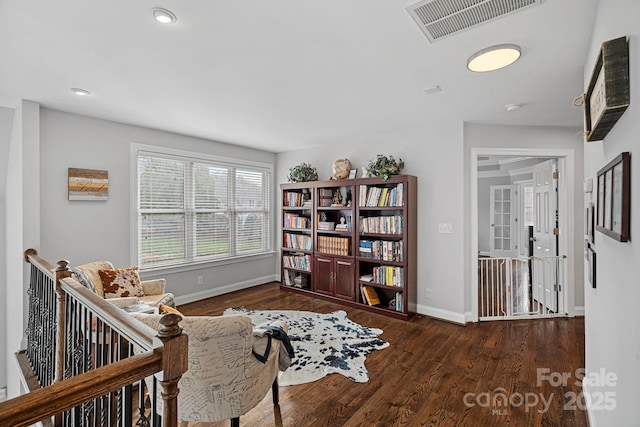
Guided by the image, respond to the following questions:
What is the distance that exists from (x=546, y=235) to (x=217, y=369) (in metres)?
4.61

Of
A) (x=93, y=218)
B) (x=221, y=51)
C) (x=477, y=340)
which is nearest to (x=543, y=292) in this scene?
(x=477, y=340)

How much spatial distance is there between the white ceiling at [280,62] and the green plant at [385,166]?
1.92 feet

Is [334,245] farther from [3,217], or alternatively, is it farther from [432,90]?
[3,217]

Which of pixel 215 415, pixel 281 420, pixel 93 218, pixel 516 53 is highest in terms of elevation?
pixel 516 53

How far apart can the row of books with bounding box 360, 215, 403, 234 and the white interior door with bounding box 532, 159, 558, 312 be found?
75.2 inches

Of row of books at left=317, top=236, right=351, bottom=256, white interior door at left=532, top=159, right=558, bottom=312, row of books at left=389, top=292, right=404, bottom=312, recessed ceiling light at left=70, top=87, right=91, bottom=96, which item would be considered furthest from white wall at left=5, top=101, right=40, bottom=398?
white interior door at left=532, top=159, right=558, bottom=312

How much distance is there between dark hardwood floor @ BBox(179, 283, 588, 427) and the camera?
204 centimetres

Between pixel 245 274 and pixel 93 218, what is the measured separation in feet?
8.08

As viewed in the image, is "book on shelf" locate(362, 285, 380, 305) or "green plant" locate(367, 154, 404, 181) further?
"book on shelf" locate(362, 285, 380, 305)

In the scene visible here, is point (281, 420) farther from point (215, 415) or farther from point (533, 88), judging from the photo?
point (533, 88)

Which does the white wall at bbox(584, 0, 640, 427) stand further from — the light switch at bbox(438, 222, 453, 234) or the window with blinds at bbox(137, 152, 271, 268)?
the window with blinds at bbox(137, 152, 271, 268)

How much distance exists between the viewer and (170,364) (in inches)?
37.8

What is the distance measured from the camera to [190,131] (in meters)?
4.24

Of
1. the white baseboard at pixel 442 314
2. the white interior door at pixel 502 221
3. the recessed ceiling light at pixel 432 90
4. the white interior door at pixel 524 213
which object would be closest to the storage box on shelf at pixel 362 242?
the white baseboard at pixel 442 314
